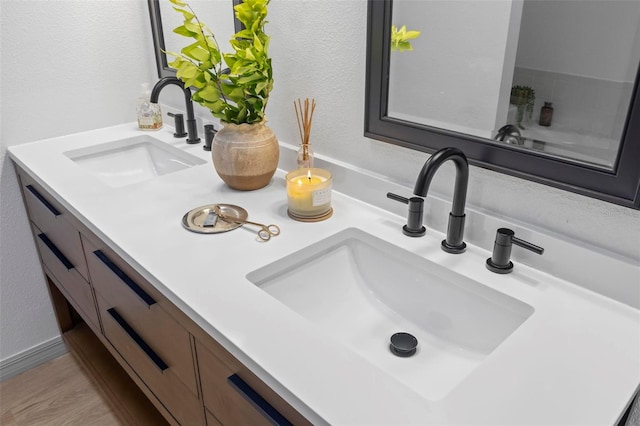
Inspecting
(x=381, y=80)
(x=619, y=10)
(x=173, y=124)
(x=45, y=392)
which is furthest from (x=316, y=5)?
(x=45, y=392)

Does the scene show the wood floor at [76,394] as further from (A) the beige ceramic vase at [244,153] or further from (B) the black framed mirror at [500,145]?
(B) the black framed mirror at [500,145]

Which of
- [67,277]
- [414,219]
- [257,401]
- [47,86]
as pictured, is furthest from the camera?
[47,86]

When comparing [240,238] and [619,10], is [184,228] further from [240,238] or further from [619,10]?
[619,10]

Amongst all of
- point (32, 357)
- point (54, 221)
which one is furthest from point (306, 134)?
point (32, 357)

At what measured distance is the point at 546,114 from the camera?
0.92 metres

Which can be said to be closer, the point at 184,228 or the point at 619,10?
the point at 619,10

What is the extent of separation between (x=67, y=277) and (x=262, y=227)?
831 mm

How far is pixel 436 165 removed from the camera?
922 mm

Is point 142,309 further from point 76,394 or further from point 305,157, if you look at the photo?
point 76,394

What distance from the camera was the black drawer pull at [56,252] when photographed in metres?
1.57

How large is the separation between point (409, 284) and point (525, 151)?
36 centimetres

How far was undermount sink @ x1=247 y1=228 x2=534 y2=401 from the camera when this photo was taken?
95 centimetres

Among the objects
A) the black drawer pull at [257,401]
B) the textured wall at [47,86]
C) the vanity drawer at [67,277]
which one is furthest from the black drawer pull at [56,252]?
the black drawer pull at [257,401]

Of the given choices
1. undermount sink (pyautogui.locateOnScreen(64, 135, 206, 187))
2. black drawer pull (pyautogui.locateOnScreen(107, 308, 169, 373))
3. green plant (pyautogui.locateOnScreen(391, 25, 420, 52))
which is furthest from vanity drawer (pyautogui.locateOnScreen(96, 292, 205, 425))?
green plant (pyautogui.locateOnScreen(391, 25, 420, 52))
